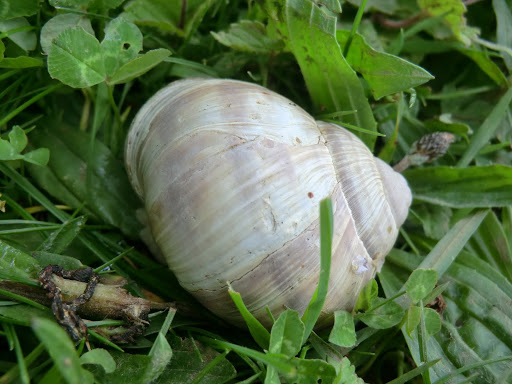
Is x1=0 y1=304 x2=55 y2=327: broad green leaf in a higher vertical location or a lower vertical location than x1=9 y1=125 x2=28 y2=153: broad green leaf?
lower

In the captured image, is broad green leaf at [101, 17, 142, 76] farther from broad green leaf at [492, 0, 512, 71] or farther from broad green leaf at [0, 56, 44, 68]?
broad green leaf at [492, 0, 512, 71]

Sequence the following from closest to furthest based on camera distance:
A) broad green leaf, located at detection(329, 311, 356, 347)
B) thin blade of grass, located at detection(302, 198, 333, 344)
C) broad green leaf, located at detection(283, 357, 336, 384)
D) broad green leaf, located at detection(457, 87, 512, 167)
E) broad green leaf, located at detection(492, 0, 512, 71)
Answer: thin blade of grass, located at detection(302, 198, 333, 344) → broad green leaf, located at detection(283, 357, 336, 384) → broad green leaf, located at detection(329, 311, 356, 347) → broad green leaf, located at detection(457, 87, 512, 167) → broad green leaf, located at detection(492, 0, 512, 71)

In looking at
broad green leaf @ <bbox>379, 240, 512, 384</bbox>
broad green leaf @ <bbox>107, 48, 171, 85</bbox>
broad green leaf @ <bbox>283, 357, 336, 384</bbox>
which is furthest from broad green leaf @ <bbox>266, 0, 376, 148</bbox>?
broad green leaf @ <bbox>283, 357, 336, 384</bbox>

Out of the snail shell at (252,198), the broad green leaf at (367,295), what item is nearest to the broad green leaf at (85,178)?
the snail shell at (252,198)

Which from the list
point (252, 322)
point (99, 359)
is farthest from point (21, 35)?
point (252, 322)

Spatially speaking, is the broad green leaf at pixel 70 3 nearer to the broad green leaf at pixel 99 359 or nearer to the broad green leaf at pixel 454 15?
the broad green leaf at pixel 99 359

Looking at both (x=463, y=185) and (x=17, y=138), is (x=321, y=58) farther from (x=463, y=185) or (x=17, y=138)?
(x=17, y=138)

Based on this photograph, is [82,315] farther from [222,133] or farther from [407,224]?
[407,224]
